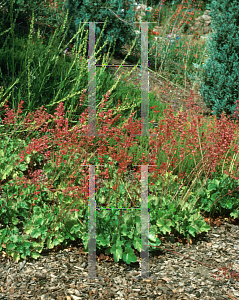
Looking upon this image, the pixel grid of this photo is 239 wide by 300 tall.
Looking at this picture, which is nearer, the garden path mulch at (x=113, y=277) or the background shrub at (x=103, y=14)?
the garden path mulch at (x=113, y=277)

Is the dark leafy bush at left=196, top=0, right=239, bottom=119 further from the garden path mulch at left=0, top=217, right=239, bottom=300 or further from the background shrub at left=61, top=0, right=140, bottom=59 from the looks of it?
the garden path mulch at left=0, top=217, right=239, bottom=300

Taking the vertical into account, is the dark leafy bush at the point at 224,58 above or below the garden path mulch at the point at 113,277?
above

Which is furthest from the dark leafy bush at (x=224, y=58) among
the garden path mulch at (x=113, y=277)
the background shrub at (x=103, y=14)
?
the garden path mulch at (x=113, y=277)

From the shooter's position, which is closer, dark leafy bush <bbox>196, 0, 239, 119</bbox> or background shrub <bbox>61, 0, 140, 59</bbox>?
background shrub <bbox>61, 0, 140, 59</bbox>

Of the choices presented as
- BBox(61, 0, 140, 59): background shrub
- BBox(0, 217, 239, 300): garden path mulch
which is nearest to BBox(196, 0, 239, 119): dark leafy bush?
BBox(61, 0, 140, 59): background shrub

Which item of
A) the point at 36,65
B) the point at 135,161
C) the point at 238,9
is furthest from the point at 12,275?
the point at 238,9

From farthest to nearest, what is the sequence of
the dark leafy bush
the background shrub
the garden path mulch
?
the dark leafy bush < the background shrub < the garden path mulch

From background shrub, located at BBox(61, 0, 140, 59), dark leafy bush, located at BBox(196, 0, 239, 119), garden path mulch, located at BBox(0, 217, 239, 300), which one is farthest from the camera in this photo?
dark leafy bush, located at BBox(196, 0, 239, 119)

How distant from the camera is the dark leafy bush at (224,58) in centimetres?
635

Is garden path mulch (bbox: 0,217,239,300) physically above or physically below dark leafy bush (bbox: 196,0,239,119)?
below

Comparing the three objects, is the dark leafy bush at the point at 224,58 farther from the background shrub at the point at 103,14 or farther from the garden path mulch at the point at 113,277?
the garden path mulch at the point at 113,277

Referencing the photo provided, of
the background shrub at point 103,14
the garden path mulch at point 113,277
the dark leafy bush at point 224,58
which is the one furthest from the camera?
the dark leafy bush at point 224,58

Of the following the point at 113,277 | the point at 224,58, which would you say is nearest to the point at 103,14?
the point at 224,58

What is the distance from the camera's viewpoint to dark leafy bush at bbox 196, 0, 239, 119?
6348 mm
